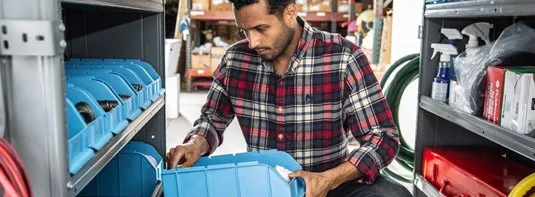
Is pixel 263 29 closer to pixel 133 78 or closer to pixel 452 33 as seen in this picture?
pixel 133 78

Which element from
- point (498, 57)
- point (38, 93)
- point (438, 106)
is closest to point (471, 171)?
point (438, 106)

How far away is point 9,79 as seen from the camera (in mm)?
882

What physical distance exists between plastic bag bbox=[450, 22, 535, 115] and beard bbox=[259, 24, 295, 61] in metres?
0.70

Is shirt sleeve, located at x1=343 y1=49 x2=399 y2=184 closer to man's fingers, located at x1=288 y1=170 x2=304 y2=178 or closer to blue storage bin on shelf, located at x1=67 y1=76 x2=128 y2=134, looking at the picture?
man's fingers, located at x1=288 y1=170 x2=304 y2=178

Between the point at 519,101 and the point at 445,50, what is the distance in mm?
686

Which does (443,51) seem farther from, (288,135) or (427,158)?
(288,135)

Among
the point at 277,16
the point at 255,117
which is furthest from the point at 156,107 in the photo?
the point at 277,16

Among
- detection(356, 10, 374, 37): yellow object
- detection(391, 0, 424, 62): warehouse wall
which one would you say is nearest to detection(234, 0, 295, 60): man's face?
detection(391, 0, 424, 62): warehouse wall

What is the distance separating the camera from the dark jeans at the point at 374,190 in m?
1.76

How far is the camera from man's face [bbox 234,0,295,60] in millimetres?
1798

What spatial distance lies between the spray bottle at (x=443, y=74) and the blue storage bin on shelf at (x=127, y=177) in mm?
1245

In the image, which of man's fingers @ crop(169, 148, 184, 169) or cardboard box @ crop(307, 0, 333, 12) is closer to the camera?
man's fingers @ crop(169, 148, 184, 169)

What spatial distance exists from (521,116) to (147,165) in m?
1.24

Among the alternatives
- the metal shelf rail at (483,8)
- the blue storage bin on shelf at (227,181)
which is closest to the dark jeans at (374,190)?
the blue storage bin on shelf at (227,181)
